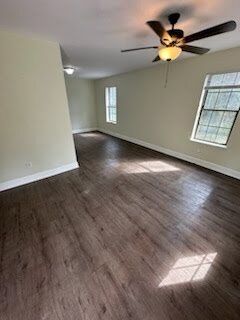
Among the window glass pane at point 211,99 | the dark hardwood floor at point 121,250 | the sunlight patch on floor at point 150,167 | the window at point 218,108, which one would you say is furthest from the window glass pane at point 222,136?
the sunlight patch on floor at point 150,167

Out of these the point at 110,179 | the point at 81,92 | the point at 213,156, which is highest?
the point at 81,92

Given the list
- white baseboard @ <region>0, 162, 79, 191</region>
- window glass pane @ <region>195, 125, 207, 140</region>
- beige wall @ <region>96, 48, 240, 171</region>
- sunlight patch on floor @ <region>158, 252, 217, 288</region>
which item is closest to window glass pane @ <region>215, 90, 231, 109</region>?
beige wall @ <region>96, 48, 240, 171</region>

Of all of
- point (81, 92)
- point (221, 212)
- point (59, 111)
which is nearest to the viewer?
point (221, 212)

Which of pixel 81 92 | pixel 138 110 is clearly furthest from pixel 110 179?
pixel 81 92

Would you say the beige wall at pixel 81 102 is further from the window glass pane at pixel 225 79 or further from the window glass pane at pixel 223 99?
the window glass pane at pixel 223 99

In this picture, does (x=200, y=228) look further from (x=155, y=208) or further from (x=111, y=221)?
(x=111, y=221)

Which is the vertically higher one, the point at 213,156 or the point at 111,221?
the point at 213,156

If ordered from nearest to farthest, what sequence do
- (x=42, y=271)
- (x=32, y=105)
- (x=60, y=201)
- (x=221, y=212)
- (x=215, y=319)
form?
(x=215, y=319), (x=42, y=271), (x=221, y=212), (x=60, y=201), (x=32, y=105)

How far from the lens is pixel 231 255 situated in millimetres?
1663

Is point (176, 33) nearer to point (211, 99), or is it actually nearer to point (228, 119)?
point (211, 99)

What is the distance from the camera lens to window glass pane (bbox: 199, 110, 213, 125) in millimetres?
3569

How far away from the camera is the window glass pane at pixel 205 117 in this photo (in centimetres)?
357

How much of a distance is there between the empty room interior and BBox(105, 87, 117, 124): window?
2044 mm

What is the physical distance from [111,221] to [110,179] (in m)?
1.19
